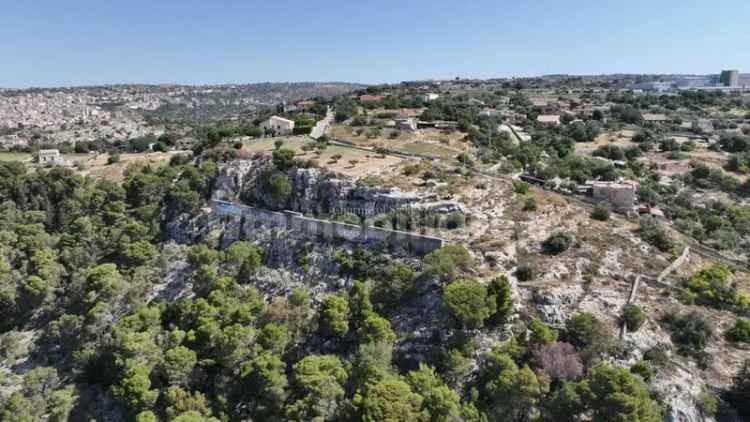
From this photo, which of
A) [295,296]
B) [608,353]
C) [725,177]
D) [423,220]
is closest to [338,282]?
[295,296]

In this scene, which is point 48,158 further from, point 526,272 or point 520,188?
point 526,272

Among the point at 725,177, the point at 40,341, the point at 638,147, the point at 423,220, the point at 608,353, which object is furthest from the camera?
the point at 638,147

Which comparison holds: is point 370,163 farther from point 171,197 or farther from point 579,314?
point 579,314

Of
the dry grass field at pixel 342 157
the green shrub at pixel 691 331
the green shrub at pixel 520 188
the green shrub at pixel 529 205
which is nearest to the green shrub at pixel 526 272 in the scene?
the green shrub at pixel 529 205

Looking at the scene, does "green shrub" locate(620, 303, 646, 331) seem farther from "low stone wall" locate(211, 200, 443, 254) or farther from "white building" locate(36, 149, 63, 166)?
"white building" locate(36, 149, 63, 166)

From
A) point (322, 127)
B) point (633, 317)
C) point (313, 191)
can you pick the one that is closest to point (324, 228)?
point (313, 191)

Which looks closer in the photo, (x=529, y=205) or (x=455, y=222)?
(x=455, y=222)

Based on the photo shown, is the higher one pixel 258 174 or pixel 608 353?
pixel 258 174
